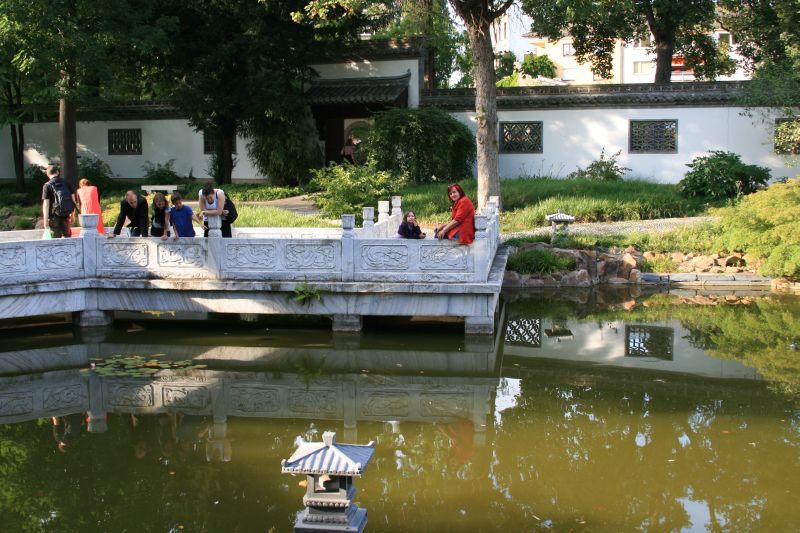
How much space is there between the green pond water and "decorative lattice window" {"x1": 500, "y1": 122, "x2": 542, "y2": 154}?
40.7 ft

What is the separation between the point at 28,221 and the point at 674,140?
56.3ft

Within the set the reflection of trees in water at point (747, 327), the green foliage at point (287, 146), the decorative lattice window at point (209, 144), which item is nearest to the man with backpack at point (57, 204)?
the reflection of trees in water at point (747, 327)

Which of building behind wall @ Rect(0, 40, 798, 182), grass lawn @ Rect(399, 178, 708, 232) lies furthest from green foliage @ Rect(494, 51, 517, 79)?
grass lawn @ Rect(399, 178, 708, 232)

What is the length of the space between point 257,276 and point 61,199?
3367 mm

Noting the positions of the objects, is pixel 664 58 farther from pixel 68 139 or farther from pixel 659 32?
pixel 68 139

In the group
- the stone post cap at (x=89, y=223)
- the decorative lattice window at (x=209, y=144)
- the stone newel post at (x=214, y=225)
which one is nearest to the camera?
the stone newel post at (x=214, y=225)

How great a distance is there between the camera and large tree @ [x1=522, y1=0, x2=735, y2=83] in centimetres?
2550

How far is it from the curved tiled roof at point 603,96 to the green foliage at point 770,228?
808 cm

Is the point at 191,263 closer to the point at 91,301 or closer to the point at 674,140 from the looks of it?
the point at 91,301

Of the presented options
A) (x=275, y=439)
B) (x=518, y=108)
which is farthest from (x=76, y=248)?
(x=518, y=108)

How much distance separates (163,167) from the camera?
2838 cm

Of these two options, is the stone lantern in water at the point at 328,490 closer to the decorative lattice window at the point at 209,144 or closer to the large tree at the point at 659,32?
the large tree at the point at 659,32

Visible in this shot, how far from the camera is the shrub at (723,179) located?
20750mm

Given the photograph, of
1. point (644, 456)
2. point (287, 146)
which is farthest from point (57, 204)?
point (287, 146)
